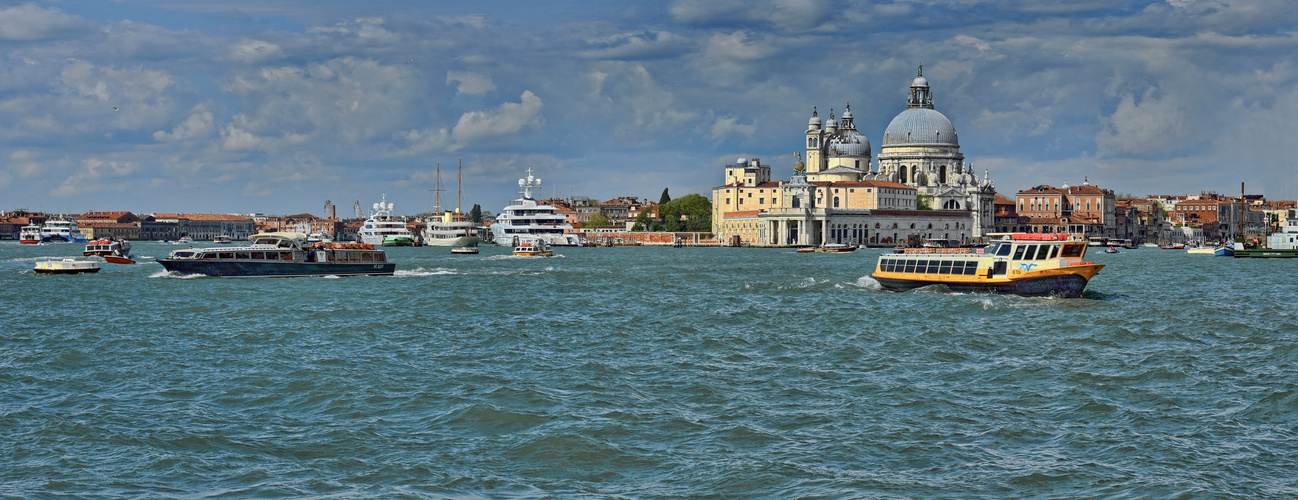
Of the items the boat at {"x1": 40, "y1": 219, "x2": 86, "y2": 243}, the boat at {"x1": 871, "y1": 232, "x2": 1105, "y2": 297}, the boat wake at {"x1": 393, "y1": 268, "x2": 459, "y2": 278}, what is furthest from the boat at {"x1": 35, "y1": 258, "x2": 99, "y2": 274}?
the boat at {"x1": 40, "y1": 219, "x2": 86, "y2": 243}

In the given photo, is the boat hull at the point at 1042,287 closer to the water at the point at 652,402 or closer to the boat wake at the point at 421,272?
the water at the point at 652,402

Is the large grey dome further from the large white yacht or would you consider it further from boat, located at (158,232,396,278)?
boat, located at (158,232,396,278)

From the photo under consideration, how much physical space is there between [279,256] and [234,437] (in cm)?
3058

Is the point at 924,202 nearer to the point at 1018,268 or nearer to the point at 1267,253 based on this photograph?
the point at 1267,253

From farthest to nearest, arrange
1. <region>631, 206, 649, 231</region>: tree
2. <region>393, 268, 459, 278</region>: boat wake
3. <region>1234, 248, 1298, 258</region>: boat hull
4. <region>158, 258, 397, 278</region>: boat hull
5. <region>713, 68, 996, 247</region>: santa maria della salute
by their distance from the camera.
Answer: <region>631, 206, 649, 231</region>: tree, <region>713, 68, 996, 247</region>: santa maria della salute, <region>1234, 248, 1298, 258</region>: boat hull, <region>393, 268, 459, 278</region>: boat wake, <region>158, 258, 397, 278</region>: boat hull

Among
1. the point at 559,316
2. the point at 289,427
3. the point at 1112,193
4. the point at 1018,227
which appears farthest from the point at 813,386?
the point at 1112,193

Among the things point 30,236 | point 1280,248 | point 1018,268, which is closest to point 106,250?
point 1018,268

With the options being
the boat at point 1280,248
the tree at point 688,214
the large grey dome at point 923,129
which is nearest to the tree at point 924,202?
the large grey dome at point 923,129

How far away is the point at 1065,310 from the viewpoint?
2625 centimetres

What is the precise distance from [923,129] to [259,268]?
10054 cm

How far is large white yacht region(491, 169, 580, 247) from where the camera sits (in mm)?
103250

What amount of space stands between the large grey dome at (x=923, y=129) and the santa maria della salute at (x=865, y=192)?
0.35ft

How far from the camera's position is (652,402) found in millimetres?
13883

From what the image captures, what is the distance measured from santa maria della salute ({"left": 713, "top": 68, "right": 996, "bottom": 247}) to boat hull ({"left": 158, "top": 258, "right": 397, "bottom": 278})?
7696 centimetres
